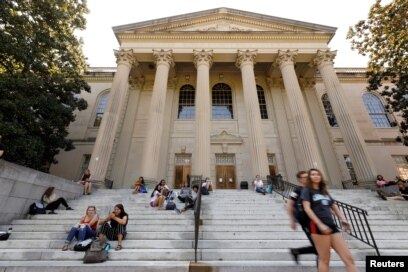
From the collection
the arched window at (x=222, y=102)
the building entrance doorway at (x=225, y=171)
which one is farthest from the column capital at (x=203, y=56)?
the building entrance doorway at (x=225, y=171)

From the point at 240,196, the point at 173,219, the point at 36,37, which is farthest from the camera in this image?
the point at 36,37

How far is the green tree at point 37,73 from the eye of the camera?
10.3 metres

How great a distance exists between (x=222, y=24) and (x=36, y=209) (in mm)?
18593

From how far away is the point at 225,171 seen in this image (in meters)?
16.7

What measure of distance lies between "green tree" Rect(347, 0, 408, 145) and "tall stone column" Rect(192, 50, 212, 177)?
30.5ft

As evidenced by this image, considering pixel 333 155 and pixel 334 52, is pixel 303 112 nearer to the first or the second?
pixel 333 155

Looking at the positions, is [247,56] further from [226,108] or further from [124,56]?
[124,56]

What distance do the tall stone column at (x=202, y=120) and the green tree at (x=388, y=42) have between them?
9296mm

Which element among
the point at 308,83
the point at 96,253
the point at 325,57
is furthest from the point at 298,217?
the point at 308,83

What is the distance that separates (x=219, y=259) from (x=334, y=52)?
60.0 ft

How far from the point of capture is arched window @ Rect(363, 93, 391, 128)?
20078mm

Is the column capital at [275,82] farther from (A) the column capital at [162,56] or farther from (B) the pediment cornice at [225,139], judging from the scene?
(A) the column capital at [162,56]

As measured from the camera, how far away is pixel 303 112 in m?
14.3

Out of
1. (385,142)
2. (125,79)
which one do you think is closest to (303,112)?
(385,142)
